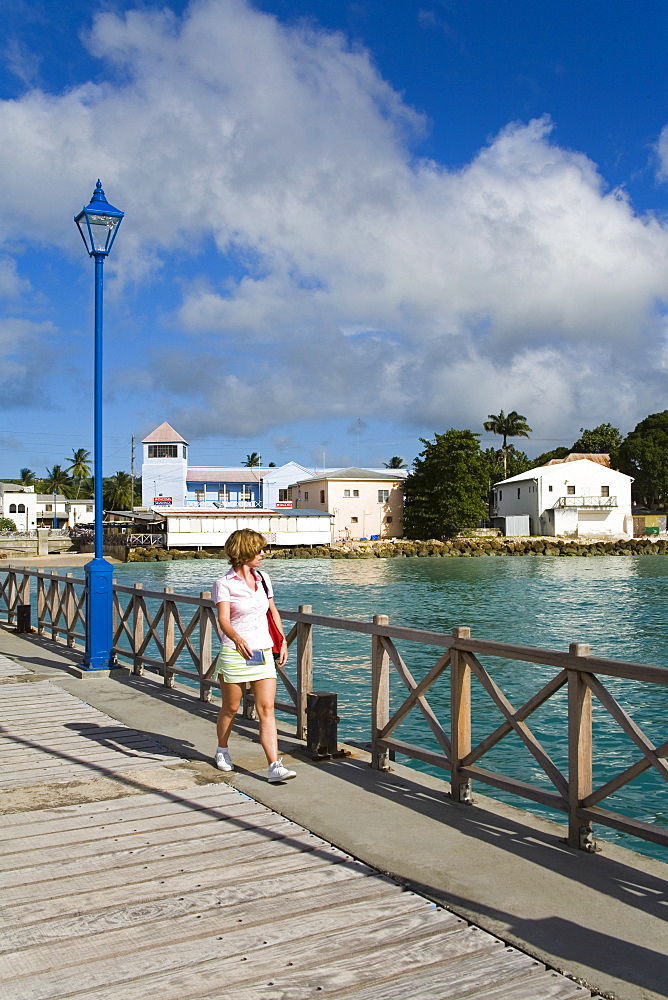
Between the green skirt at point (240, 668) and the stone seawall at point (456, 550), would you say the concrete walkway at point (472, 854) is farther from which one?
the stone seawall at point (456, 550)

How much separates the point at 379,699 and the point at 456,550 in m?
63.7

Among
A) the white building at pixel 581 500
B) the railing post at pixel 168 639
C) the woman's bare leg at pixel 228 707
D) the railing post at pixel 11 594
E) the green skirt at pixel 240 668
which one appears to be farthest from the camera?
the white building at pixel 581 500

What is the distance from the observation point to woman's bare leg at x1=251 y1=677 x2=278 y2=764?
587 centimetres

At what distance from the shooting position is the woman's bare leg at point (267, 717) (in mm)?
5867

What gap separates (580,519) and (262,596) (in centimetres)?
7408

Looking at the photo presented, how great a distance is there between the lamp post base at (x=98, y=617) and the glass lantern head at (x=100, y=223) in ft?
13.0

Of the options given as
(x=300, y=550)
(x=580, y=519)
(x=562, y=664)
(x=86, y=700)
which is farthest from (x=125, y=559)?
(x=562, y=664)

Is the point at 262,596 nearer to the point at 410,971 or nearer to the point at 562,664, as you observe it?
the point at 562,664

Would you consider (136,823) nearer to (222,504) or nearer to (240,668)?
(240,668)

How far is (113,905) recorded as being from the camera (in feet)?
12.8

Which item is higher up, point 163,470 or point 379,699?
point 163,470

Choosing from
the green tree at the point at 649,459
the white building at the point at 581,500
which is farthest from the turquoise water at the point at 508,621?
the green tree at the point at 649,459

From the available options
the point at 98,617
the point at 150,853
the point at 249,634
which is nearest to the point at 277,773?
the point at 249,634

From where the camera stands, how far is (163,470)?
257 ft
